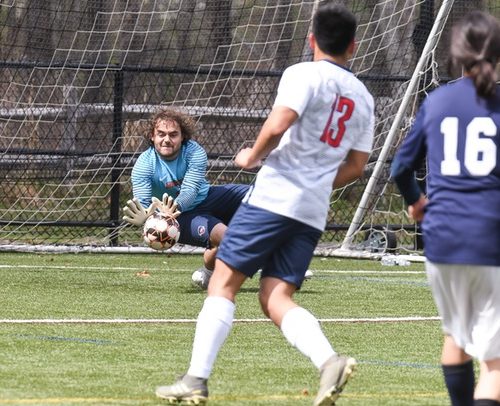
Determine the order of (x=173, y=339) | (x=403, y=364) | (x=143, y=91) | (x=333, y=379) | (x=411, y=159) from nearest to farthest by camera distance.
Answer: (x=411, y=159), (x=333, y=379), (x=403, y=364), (x=173, y=339), (x=143, y=91)

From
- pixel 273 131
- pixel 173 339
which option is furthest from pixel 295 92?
pixel 173 339

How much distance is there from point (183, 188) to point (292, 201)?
15.2ft

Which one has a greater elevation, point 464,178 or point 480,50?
point 480,50

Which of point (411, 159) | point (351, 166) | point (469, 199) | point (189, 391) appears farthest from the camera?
point (351, 166)

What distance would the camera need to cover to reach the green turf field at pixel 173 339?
19.1ft

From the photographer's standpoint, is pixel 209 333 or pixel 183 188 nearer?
pixel 209 333

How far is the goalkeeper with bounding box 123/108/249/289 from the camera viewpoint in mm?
9984

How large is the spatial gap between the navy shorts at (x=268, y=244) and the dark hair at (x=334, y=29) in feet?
2.33

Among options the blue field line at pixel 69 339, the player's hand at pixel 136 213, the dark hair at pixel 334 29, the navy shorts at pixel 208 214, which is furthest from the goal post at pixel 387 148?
the dark hair at pixel 334 29

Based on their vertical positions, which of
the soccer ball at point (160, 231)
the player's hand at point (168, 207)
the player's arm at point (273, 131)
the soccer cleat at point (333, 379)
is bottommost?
the soccer ball at point (160, 231)

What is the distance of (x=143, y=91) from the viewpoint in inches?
587

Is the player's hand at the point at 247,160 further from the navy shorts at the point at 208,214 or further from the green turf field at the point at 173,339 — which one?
the navy shorts at the point at 208,214

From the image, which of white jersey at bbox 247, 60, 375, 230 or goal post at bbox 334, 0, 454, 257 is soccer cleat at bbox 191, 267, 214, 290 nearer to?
goal post at bbox 334, 0, 454, 257

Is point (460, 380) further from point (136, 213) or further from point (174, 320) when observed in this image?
point (136, 213)
